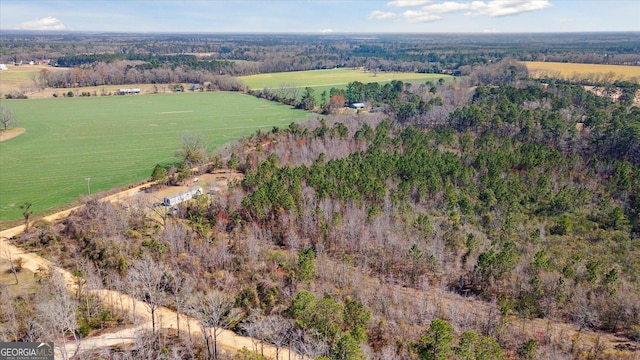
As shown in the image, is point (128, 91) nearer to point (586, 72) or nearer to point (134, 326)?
point (134, 326)

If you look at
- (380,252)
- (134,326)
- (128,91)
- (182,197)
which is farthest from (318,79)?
(134,326)

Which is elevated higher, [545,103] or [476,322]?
[545,103]

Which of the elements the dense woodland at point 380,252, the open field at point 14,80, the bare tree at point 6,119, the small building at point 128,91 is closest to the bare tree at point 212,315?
the dense woodland at point 380,252

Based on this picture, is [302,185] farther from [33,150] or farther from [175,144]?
[33,150]

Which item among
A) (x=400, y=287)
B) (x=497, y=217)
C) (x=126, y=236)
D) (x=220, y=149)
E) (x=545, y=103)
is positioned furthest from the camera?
(x=545, y=103)

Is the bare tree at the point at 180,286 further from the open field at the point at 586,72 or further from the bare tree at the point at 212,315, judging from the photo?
the open field at the point at 586,72

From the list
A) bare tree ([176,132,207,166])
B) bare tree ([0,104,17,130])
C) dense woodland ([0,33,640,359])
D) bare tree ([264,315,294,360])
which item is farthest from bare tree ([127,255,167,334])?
bare tree ([0,104,17,130])

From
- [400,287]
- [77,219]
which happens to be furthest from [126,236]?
[400,287]
